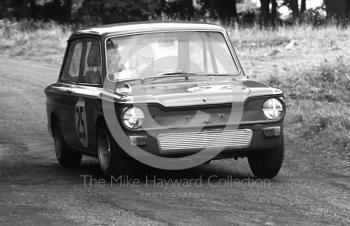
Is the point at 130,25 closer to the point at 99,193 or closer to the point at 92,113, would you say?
the point at 92,113

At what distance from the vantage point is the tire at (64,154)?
11234 mm

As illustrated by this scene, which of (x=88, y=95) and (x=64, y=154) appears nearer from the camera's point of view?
(x=88, y=95)

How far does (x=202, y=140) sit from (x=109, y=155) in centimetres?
99

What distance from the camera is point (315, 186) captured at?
9.05 m

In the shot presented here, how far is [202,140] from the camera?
8906mm

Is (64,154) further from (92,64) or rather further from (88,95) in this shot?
(88,95)

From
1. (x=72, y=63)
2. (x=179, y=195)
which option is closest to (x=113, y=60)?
(x=72, y=63)

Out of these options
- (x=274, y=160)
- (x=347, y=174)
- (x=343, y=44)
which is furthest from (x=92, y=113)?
(x=343, y=44)

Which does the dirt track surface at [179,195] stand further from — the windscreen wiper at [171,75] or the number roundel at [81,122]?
the windscreen wiper at [171,75]

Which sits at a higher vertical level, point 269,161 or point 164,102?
point 164,102

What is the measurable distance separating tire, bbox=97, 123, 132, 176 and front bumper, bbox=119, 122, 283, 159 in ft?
1.04

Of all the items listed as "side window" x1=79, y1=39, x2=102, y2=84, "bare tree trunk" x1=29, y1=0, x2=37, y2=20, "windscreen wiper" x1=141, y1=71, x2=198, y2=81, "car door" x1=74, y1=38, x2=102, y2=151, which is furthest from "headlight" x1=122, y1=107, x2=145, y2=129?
"bare tree trunk" x1=29, y1=0, x2=37, y2=20

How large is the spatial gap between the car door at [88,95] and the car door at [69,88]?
0.38ft

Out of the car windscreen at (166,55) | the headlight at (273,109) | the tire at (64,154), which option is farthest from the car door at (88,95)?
the headlight at (273,109)
